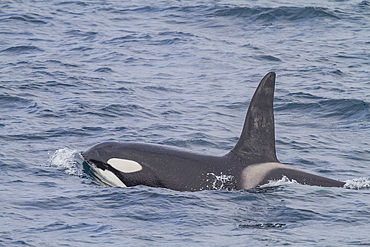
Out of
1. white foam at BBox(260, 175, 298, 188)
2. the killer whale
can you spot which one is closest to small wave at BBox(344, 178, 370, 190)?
the killer whale

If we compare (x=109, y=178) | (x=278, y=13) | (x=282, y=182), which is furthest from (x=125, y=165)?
(x=278, y=13)

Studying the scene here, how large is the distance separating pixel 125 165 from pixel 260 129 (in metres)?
2.25

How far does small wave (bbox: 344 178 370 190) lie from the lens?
11.2m

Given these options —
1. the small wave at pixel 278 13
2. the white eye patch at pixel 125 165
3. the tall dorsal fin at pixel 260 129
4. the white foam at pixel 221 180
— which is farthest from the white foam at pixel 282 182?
the small wave at pixel 278 13

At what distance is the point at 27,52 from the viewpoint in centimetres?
2295

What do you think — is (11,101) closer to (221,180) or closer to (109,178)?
(109,178)

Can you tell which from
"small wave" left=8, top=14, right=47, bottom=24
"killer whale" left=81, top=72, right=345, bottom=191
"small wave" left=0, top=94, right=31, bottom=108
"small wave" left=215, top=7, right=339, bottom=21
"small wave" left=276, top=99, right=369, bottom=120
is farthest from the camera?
"small wave" left=8, top=14, right=47, bottom=24

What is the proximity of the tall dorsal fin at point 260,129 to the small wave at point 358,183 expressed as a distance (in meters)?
1.29

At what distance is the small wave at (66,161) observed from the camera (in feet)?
40.7

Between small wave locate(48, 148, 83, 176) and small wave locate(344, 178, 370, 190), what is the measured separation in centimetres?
448

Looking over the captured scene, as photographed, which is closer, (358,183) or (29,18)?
(358,183)

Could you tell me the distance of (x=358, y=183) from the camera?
1159 cm

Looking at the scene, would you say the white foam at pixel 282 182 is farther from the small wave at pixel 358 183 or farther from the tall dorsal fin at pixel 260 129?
the small wave at pixel 358 183

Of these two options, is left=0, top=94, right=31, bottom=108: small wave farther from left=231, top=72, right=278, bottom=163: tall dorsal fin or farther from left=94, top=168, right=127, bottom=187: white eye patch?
left=231, top=72, right=278, bottom=163: tall dorsal fin
